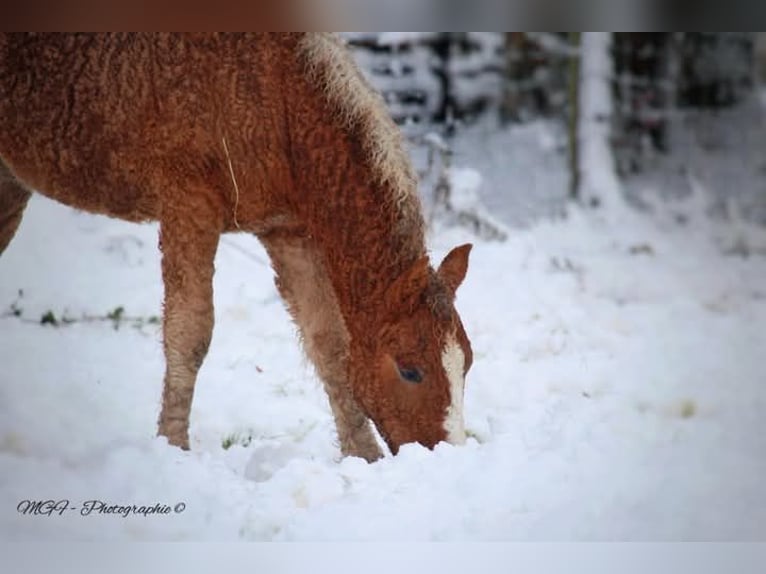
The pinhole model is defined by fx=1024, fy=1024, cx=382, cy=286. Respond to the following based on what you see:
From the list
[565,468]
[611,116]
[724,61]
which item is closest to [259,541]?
[565,468]

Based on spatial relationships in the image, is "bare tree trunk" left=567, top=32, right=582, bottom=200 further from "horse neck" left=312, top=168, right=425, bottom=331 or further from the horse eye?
the horse eye

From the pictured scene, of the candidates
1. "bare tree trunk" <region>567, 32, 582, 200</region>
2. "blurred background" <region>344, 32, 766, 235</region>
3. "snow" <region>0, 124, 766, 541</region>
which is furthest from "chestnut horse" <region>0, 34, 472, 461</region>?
"bare tree trunk" <region>567, 32, 582, 200</region>

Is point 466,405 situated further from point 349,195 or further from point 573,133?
point 573,133

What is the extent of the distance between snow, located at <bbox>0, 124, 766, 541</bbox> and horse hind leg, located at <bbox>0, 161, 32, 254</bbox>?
3 cm

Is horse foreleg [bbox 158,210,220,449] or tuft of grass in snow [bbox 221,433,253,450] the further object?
tuft of grass in snow [bbox 221,433,253,450]

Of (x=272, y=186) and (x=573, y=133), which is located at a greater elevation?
(x=573, y=133)

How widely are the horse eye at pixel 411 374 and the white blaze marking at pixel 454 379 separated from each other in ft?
0.24

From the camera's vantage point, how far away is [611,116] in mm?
3324

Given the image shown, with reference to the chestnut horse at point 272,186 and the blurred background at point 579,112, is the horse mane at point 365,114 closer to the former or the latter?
the chestnut horse at point 272,186

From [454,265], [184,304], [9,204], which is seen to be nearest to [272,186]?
[184,304]

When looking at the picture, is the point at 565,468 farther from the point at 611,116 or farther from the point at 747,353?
the point at 611,116

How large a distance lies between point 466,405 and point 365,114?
795 millimetres

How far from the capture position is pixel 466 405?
8.79ft

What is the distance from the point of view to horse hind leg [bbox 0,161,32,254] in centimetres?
298
